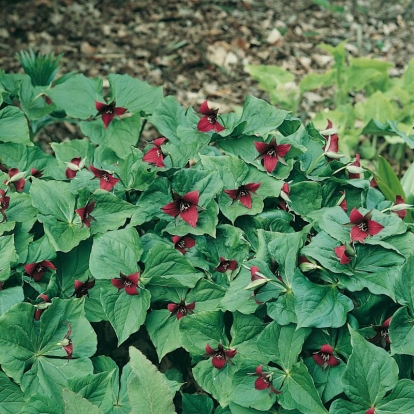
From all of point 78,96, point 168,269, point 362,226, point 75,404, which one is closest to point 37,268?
point 168,269

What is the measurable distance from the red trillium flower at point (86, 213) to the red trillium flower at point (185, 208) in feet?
0.69

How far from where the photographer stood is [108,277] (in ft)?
5.37

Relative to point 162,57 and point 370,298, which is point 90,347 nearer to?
point 370,298

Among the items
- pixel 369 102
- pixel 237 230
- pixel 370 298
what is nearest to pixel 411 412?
pixel 370 298

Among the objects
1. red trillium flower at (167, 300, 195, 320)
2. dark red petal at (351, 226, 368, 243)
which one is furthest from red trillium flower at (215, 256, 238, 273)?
dark red petal at (351, 226, 368, 243)

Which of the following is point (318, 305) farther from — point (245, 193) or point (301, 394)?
point (245, 193)

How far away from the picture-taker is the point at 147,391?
1.45m

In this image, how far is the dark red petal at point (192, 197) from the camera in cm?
168

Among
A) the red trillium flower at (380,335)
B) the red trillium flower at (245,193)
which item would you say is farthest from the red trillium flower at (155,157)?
the red trillium flower at (380,335)

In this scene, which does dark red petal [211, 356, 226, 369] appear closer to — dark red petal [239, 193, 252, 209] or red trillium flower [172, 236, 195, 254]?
red trillium flower [172, 236, 195, 254]

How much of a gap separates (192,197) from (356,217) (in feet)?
1.46

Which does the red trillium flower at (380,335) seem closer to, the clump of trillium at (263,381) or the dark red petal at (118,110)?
the clump of trillium at (263,381)

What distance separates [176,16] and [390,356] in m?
2.98

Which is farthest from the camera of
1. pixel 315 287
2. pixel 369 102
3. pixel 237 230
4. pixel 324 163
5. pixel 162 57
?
pixel 162 57
